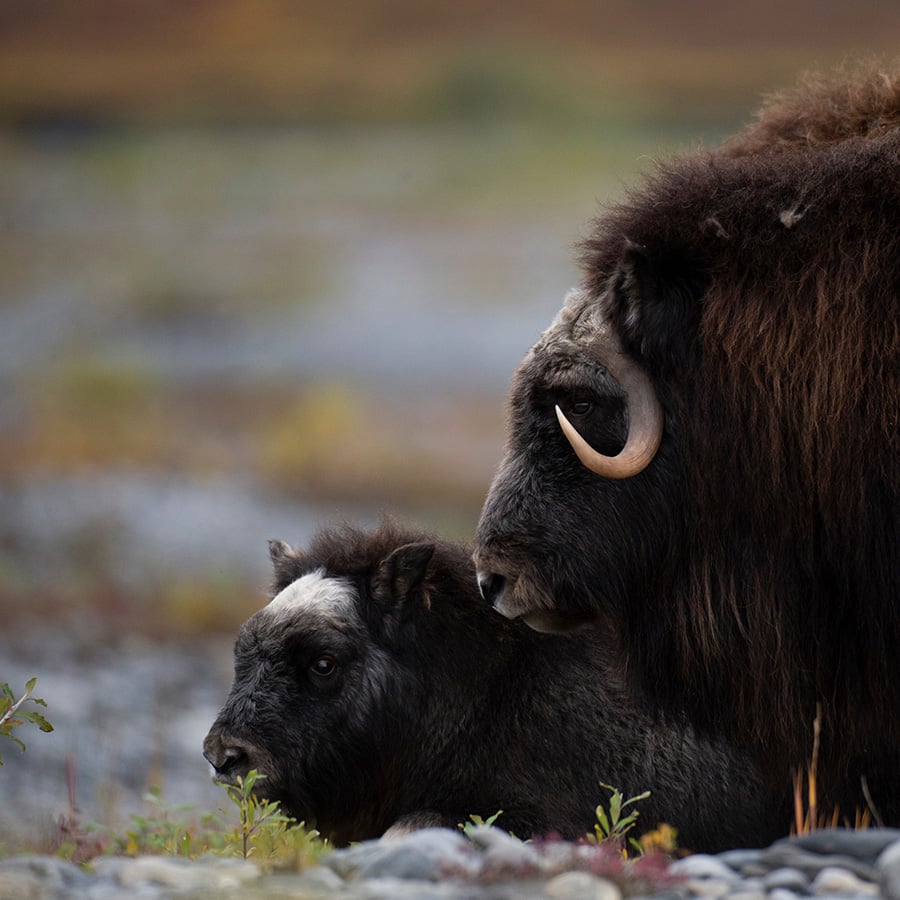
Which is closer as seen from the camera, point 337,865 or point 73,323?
point 337,865

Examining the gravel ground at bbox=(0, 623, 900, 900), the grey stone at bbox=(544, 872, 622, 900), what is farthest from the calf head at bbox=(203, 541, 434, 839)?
the grey stone at bbox=(544, 872, 622, 900)

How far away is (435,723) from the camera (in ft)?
12.8

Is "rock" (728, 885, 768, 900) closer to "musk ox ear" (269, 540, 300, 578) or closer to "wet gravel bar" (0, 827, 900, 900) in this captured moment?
"wet gravel bar" (0, 827, 900, 900)

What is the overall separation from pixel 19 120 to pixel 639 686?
77.0ft

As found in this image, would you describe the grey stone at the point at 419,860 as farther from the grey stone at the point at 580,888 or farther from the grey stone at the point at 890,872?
the grey stone at the point at 890,872

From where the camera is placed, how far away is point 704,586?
3480 mm

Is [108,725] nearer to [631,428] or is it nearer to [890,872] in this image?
[631,428]

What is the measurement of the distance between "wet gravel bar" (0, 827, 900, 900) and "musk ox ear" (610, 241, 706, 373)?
113 cm

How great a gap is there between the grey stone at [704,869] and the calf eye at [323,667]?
1463 millimetres

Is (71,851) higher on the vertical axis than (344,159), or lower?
lower

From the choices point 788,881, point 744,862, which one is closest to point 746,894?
point 788,881

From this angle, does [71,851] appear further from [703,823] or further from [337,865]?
[703,823]

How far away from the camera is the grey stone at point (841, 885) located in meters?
2.45

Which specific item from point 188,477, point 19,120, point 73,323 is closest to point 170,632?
point 188,477
